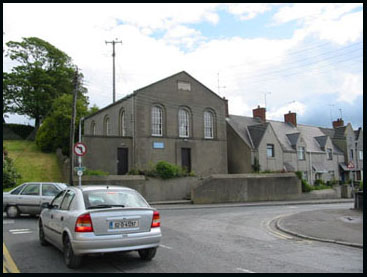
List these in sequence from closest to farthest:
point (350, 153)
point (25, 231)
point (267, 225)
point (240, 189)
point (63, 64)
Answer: point (25, 231)
point (267, 225)
point (240, 189)
point (350, 153)
point (63, 64)

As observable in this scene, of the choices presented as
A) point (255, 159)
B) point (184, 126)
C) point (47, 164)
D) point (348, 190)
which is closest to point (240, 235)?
point (184, 126)

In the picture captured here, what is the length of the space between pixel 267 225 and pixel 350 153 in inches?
1627

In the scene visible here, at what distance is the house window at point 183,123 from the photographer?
3356 cm

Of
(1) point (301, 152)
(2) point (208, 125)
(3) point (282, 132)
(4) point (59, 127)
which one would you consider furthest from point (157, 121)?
→ (1) point (301, 152)

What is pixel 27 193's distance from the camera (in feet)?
51.1

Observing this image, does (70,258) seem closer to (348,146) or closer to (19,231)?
(19,231)

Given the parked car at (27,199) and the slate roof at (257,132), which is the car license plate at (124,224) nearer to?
the parked car at (27,199)

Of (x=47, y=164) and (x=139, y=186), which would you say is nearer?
(x=139, y=186)

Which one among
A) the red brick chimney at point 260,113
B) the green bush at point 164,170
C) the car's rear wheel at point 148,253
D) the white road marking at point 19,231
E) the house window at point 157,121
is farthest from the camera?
the red brick chimney at point 260,113

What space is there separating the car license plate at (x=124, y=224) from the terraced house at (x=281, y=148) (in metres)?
30.2

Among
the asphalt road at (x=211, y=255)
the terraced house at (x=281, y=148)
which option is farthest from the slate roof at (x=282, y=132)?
the asphalt road at (x=211, y=255)

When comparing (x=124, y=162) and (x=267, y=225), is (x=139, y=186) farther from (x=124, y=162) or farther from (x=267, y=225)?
(x=267, y=225)

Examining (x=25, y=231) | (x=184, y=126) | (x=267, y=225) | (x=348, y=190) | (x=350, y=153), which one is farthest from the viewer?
(x=350, y=153)

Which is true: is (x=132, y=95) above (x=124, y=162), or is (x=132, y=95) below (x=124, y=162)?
above
